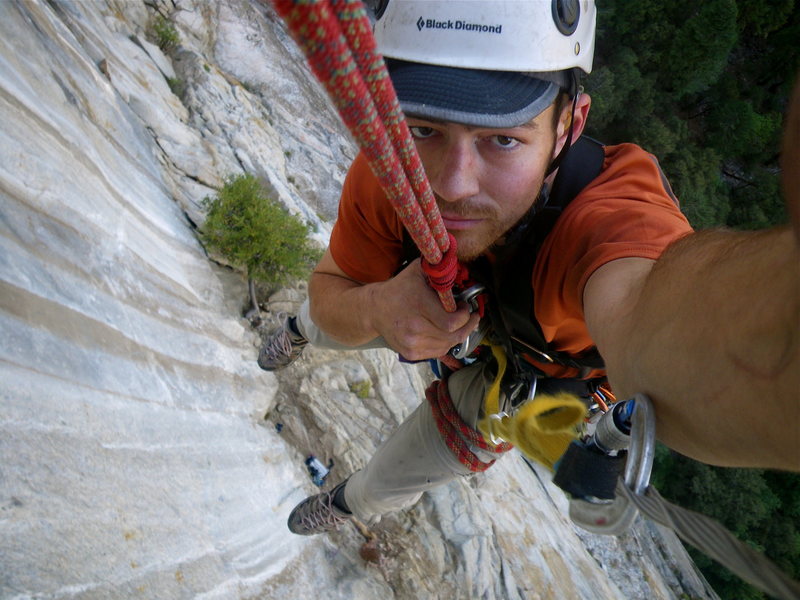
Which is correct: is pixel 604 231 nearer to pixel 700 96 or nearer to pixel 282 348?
pixel 282 348

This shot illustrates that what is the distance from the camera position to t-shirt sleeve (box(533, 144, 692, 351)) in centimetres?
133

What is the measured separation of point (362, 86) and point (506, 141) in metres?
0.86

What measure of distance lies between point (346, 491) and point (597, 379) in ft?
4.89

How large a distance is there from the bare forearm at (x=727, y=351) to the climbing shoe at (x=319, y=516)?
2.22 meters

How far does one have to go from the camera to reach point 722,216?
1689 centimetres

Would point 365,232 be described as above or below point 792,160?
below

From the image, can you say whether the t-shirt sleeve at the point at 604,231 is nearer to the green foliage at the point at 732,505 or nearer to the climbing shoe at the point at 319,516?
the climbing shoe at the point at 319,516

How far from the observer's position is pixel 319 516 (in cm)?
272

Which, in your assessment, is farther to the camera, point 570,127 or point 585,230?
point 570,127

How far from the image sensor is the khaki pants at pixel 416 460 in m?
2.40

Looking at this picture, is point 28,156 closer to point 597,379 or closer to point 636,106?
point 597,379

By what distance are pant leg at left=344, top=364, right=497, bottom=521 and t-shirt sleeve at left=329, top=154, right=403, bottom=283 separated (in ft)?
2.27

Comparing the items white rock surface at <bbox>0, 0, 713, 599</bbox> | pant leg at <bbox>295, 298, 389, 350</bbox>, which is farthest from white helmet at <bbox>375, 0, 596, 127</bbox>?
white rock surface at <bbox>0, 0, 713, 599</bbox>

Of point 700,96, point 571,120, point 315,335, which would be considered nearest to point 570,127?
point 571,120
